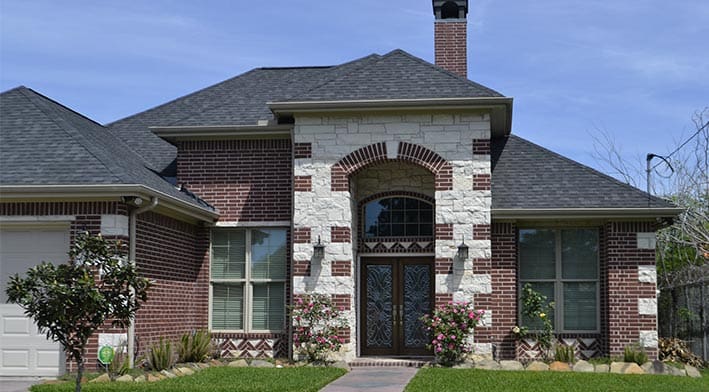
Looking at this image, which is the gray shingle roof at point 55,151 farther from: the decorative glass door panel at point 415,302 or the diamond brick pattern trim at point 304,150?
the decorative glass door panel at point 415,302

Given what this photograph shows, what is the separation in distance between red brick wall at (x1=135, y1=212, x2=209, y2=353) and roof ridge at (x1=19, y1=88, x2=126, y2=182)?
1205 millimetres

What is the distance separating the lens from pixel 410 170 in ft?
60.8

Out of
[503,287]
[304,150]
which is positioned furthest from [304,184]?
[503,287]

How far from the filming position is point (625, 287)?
57.7 ft

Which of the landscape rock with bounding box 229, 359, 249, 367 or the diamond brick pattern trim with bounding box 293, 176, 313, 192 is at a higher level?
the diamond brick pattern trim with bounding box 293, 176, 313, 192

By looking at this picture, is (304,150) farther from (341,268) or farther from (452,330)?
(452,330)

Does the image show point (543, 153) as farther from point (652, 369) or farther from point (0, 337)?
point (0, 337)

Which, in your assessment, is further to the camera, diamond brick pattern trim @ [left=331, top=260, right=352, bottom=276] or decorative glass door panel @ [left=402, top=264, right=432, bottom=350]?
decorative glass door panel @ [left=402, top=264, right=432, bottom=350]

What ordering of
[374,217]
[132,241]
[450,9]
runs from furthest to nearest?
1. [450,9]
2. [374,217]
3. [132,241]

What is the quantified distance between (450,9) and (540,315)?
8.42 m

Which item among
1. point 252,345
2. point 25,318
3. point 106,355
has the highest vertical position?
point 25,318

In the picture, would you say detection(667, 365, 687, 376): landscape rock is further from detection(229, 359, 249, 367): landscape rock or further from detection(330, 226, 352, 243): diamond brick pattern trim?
detection(229, 359, 249, 367): landscape rock

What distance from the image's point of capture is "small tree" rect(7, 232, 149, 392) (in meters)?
10.6

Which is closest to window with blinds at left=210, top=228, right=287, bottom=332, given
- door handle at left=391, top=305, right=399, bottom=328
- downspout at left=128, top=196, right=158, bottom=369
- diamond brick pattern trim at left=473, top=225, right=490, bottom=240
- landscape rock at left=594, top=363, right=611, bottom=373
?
door handle at left=391, top=305, right=399, bottom=328
